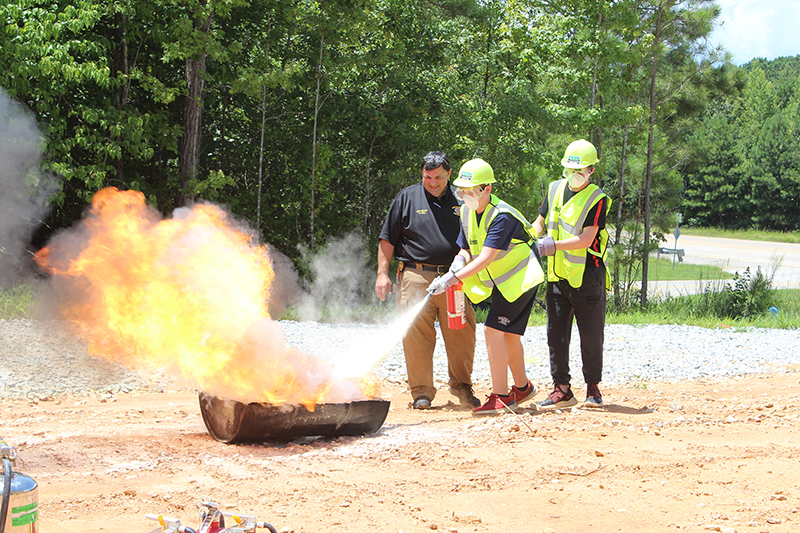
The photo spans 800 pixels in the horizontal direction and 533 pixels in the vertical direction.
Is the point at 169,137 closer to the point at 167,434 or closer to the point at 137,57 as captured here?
the point at 137,57

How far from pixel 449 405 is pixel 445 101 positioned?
30.1 feet

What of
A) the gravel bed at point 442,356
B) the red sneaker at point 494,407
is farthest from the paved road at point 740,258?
the red sneaker at point 494,407

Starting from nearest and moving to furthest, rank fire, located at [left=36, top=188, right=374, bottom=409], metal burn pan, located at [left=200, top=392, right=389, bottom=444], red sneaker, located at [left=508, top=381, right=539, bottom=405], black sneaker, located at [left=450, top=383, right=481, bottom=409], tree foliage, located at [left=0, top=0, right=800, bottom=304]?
1. metal burn pan, located at [left=200, top=392, right=389, bottom=444]
2. fire, located at [left=36, top=188, right=374, bottom=409]
3. red sneaker, located at [left=508, top=381, right=539, bottom=405]
4. black sneaker, located at [left=450, top=383, right=481, bottom=409]
5. tree foliage, located at [left=0, top=0, right=800, bottom=304]

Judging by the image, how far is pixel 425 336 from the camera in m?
6.63

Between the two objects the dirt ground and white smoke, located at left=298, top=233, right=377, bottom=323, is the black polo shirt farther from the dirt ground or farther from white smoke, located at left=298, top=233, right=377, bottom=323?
white smoke, located at left=298, top=233, right=377, bottom=323

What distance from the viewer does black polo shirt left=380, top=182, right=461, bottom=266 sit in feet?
21.3

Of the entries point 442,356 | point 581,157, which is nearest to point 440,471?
point 581,157

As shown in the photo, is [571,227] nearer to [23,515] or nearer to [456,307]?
[456,307]

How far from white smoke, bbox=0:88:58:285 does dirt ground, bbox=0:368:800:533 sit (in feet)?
18.4

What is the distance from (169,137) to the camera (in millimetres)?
12578

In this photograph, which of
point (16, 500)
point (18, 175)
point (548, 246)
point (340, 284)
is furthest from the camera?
point (340, 284)

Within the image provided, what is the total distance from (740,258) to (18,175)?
27.2m

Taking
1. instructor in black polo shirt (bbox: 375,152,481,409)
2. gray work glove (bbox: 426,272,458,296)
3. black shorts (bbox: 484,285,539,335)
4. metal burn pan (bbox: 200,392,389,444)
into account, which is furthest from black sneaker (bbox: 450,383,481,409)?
metal burn pan (bbox: 200,392,389,444)

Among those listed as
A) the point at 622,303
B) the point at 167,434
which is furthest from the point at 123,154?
the point at 622,303
